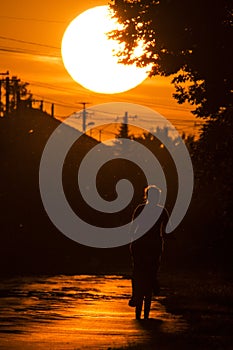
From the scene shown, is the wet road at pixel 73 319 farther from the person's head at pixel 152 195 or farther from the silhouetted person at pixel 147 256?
the person's head at pixel 152 195

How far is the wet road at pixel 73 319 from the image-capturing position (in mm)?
13655

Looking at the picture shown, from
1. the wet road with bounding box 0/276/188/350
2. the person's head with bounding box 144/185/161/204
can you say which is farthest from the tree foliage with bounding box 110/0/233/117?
the person's head with bounding box 144/185/161/204

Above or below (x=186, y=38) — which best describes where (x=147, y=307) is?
below

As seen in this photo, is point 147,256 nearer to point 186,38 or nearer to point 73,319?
point 73,319

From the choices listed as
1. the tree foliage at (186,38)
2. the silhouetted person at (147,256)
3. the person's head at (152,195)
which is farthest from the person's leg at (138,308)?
the tree foliage at (186,38)

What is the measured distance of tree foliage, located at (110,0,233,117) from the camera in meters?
28.6

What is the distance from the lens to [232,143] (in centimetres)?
3888

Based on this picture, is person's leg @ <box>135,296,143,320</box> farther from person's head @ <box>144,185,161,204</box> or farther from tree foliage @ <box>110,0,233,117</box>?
tree foliage @ <box>110,0,233,117</box>

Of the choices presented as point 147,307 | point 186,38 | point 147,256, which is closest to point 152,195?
point 147,256

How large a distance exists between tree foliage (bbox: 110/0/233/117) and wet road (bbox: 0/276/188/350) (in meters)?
6.39

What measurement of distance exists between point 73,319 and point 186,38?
1349 cm

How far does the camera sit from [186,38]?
29391 mm

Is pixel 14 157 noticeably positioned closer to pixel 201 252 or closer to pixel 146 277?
pixel 201 252

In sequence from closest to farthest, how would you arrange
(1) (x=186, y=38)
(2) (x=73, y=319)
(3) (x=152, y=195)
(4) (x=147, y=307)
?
(2) (x=73, y=319) → (4) (x=147, y=307) → (3) (x=152, y=195) → (1) (x=186, y=38)
